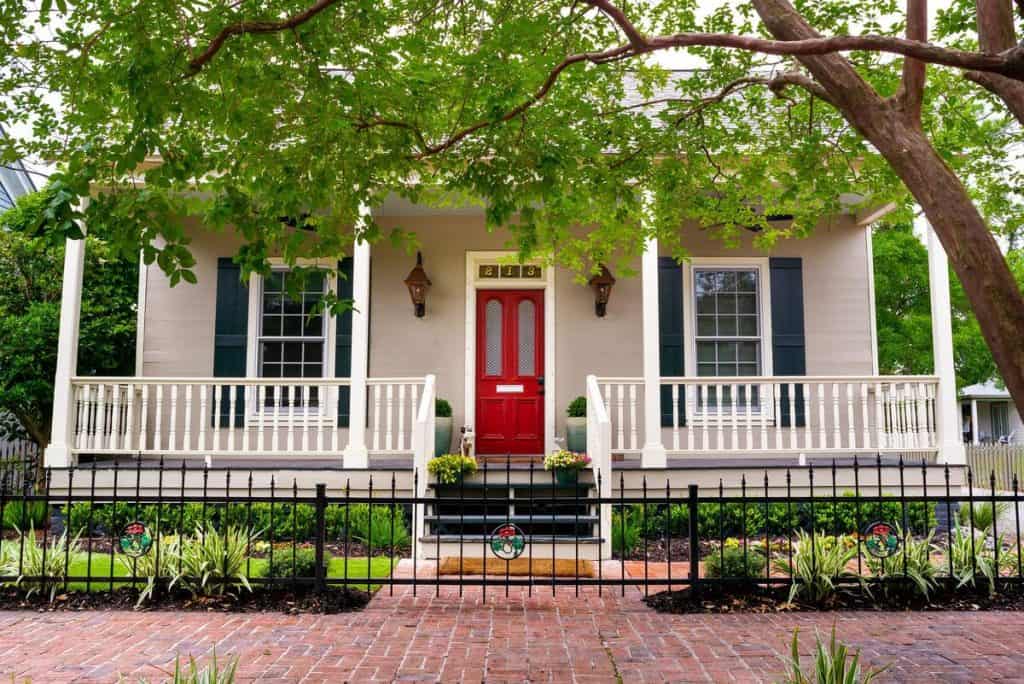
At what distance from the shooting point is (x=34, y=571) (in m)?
6.11

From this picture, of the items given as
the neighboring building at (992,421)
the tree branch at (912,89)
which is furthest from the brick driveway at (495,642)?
the neighboring building at (992,421)

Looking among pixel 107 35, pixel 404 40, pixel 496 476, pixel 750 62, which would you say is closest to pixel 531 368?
pixel 496 476

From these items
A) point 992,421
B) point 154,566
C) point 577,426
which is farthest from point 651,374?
point 992,421

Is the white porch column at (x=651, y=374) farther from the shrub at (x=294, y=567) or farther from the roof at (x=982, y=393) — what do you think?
the roof at (x=982, y=393)

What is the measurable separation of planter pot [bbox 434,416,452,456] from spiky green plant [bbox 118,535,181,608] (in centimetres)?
377

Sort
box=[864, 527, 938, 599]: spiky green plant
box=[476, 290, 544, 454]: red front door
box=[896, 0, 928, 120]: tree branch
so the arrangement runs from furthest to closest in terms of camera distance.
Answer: box=[476, 290, 544, 454]: red front door
box=[864, 527, 938, 599]: spiky green plant
box=[896, 0, 928, 120]: tree branch

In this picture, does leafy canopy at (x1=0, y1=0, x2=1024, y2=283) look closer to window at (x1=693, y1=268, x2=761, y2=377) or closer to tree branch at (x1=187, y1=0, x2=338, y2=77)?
tree branch at (x1=187, y1=0, x2=338, y2=77)

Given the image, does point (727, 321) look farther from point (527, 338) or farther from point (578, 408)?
point (527, 338)

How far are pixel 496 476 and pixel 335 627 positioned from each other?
3700 mm

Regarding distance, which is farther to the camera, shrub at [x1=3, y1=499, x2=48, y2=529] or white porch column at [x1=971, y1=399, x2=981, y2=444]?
white porch column at [x1=971, y1=399, x2=981, y2=444]

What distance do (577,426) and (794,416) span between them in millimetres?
2637

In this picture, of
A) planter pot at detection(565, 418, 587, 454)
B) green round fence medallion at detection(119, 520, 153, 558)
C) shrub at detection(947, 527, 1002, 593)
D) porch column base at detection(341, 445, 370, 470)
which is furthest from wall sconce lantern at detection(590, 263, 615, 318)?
green round fence medallion at detection(119, 520, 153, 558)

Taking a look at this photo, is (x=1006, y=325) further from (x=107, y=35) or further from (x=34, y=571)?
(x=34, y=571)

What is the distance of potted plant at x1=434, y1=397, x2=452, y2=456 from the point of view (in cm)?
967
